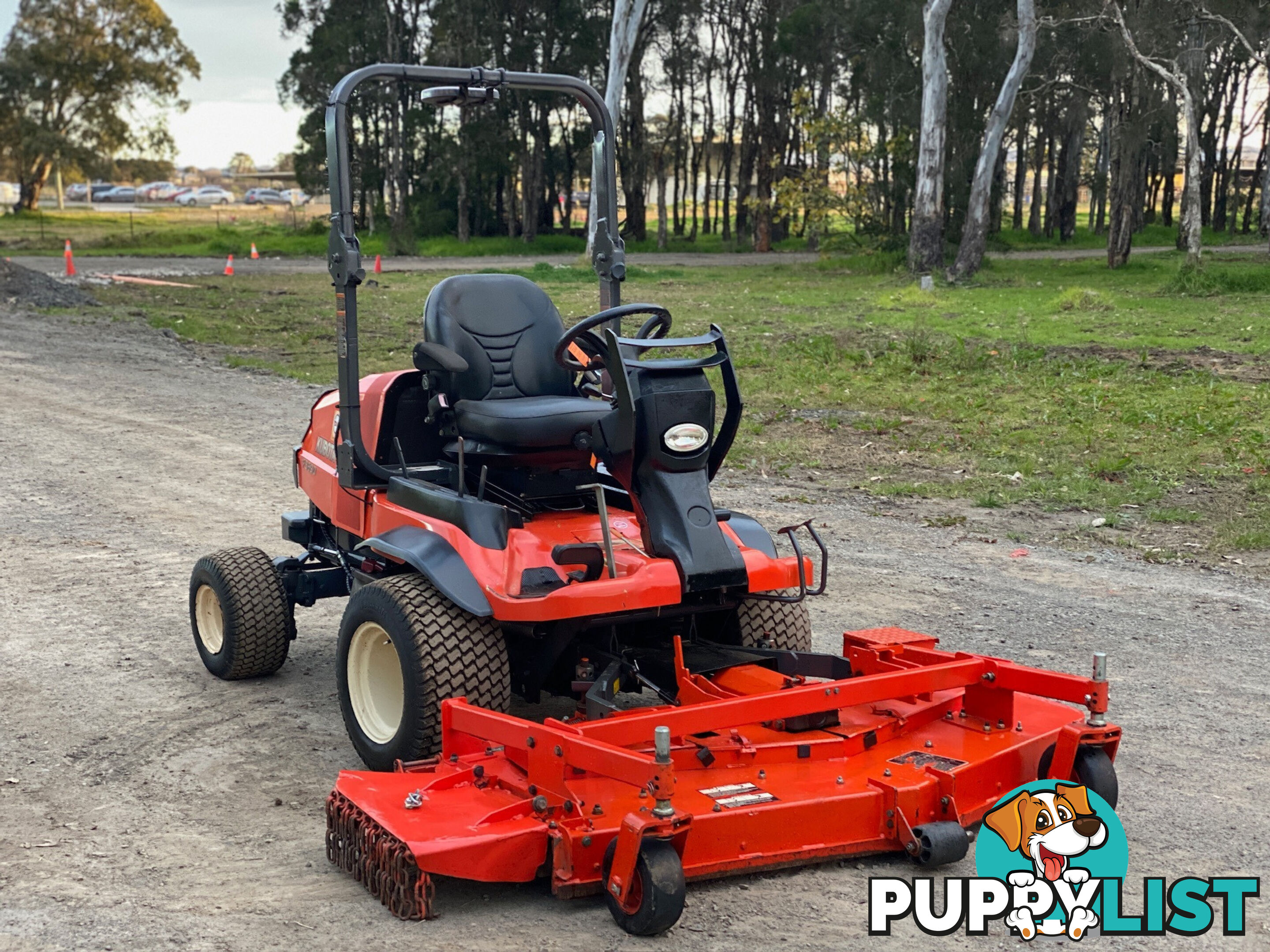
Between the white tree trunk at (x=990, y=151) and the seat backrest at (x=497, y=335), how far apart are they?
2451cm

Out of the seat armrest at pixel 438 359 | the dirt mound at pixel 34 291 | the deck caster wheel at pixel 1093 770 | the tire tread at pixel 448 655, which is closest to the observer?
the deck caster wheel at pixel 1093 770

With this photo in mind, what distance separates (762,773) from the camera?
4.39m

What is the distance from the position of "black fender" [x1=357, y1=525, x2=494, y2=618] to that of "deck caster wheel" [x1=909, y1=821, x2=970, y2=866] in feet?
5.06

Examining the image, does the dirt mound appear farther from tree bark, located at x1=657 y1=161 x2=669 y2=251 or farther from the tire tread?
tree bark, located at x1=657 y1=161 x2=669 y2=251

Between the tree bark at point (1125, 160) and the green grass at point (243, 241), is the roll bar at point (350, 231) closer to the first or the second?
the tree bark at point (1125, 160)

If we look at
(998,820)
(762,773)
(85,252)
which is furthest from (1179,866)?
(85,252)

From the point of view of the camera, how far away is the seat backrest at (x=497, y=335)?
18.1 ft

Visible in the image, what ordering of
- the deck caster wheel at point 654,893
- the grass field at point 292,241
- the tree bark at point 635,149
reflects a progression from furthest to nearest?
the tree bark at point 635,149 < the grass field at point 292,241 < the deck caster wheel at point 654,893

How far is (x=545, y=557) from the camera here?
4.81m

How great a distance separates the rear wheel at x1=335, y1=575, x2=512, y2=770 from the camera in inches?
183

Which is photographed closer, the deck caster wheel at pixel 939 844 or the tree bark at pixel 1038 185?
the deck caster wheel at pixel 939 844

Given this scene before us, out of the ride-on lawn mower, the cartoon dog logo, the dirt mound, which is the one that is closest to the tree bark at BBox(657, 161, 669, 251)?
the dirt mound

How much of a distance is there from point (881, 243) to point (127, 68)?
3768 cm

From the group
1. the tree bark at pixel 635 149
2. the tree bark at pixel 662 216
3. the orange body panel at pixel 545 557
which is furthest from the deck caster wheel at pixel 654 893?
the tree bark at pixel 635 149
